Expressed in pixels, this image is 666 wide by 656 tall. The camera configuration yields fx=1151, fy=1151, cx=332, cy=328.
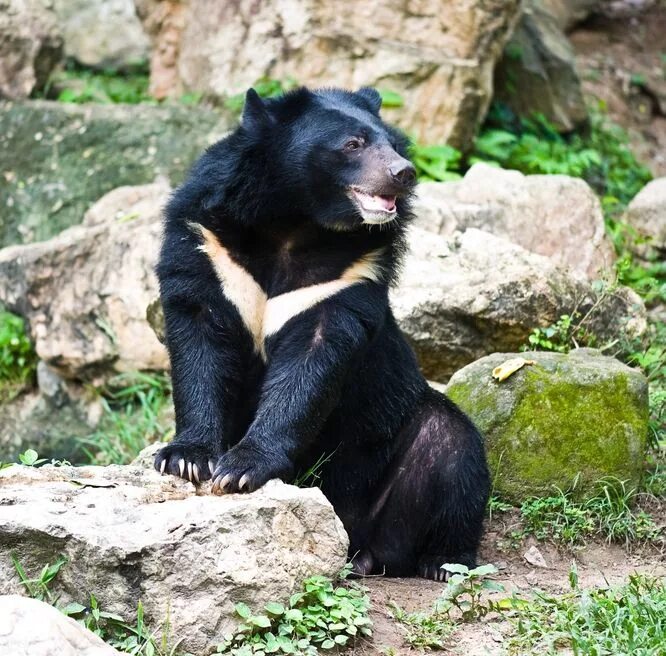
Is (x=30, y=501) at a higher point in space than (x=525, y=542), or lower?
higher

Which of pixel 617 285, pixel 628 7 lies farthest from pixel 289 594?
pixel 628 7

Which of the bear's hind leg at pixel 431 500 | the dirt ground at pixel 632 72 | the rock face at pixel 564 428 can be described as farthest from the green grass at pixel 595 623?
the dirt ground at pixel 632 72

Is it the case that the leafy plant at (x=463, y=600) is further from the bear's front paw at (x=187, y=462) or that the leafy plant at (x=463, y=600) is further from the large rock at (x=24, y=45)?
the large rock at (x=24, y=45)

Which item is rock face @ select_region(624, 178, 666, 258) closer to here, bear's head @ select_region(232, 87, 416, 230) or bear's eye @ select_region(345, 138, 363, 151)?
bear's head @ select_region(232, 87, 416, 230)

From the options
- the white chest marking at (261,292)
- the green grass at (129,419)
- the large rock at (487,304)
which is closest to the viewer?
the white chest marking at (261,292)

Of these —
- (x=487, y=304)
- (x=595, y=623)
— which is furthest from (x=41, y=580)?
(x=487, y=304)

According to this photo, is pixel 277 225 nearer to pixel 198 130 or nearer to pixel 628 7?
pixel 198 130

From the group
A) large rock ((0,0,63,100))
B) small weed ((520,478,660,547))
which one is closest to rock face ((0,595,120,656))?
small weed ((520,478,660,547))

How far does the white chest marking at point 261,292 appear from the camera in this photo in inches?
172

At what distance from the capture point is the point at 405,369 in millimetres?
4789

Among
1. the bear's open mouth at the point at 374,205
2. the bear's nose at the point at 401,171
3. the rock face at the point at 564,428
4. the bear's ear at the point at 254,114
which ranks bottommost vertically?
the rock face at the point at 564,428

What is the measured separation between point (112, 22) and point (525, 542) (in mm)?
9815

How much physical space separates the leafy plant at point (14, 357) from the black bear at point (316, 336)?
3922mm

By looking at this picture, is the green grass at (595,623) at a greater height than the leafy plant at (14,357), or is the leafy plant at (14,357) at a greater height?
the green grass at (595,623)
